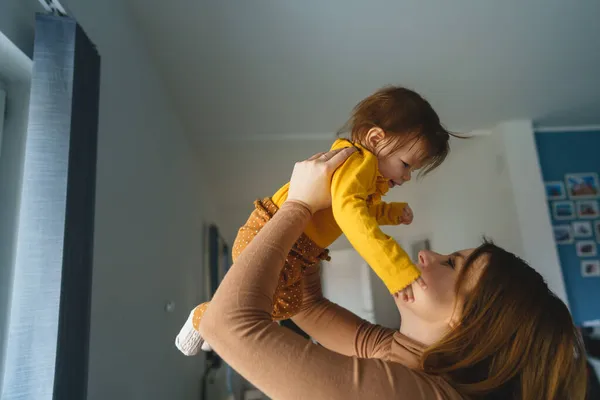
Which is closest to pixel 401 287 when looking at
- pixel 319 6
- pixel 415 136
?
pixel 415 136

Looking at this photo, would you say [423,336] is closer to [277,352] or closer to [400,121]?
[277,352]

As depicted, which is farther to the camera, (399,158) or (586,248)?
(586,248)

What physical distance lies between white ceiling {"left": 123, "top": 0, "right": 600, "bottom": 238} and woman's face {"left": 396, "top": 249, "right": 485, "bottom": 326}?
1332mm

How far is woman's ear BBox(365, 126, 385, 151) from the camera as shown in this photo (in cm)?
93

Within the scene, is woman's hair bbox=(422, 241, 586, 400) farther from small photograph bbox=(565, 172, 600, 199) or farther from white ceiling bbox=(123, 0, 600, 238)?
small photograph bbox=(565, 172, 600, 199)

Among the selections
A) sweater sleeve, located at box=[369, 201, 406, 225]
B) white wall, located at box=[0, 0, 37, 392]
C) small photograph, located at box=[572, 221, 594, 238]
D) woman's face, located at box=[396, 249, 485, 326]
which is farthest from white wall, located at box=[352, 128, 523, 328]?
white wall, located at box=[0, 0, 37, 392]

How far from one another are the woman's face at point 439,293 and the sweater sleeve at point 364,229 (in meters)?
0.09

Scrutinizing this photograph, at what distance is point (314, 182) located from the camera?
2.39 ft

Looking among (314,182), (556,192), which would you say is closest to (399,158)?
(314,182)

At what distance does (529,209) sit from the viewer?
298cm

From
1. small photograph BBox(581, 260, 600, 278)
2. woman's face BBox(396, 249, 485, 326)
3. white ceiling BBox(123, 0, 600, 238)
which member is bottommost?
small photograph BBox(581, 260, 600, 278)

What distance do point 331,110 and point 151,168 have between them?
137cm

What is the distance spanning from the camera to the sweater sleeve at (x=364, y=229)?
652 mm

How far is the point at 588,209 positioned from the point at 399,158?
3.08 meters
